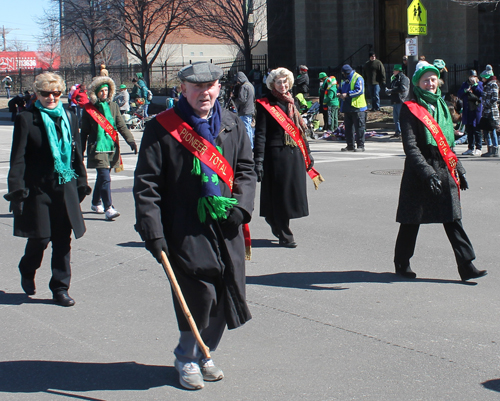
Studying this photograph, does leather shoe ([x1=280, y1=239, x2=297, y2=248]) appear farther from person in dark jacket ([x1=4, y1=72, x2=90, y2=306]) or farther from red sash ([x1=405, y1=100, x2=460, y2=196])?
person in dark jacket ([x1=4, y1=72, x2=90, y2=306])

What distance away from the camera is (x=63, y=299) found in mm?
5570

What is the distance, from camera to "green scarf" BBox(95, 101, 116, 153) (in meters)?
8.84

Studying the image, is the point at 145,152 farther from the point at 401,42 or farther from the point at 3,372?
the point at 401,42

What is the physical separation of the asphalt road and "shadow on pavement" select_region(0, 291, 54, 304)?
0.06 ft

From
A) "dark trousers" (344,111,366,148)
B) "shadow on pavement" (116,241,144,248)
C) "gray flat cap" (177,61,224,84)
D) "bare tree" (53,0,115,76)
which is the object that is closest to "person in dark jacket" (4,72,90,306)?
"shadow on pavement" (116,241,144,248)

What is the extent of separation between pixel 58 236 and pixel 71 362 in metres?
1.46

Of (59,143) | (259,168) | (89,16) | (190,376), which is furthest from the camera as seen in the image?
(89,16)

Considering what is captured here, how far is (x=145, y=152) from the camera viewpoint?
12.5ft

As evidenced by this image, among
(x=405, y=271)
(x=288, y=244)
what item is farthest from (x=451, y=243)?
(x=288, y=244)

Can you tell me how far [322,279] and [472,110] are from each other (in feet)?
31.4

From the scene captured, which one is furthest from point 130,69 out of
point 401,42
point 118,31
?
point 401,42

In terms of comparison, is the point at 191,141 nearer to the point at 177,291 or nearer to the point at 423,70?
the point at 177,291

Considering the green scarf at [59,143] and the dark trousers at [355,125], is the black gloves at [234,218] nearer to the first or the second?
the green scarf at [59,143]

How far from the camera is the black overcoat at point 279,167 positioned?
24.0 ft
